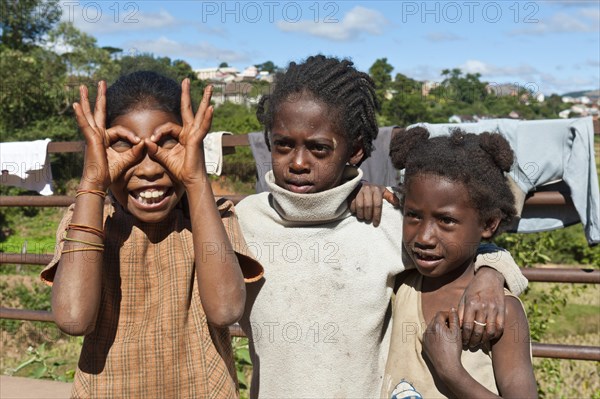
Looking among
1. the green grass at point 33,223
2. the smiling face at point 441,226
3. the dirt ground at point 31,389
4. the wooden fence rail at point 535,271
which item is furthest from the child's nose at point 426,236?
the green grass at point 33,223

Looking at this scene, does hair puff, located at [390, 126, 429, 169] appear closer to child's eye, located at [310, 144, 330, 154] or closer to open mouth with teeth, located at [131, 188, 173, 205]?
child's eye, located at [310, 144, 330, 154]

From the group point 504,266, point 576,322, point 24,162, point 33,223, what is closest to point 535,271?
point 504,266

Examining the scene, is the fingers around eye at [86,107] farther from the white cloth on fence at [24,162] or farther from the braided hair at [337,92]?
the white cloth on fence at [24,162]

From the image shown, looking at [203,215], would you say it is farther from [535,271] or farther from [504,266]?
[535,271]

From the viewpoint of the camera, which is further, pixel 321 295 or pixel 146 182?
pixel 321 295

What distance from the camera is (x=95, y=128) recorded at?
1735 mm

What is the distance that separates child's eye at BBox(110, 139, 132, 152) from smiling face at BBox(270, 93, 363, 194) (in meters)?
0.44

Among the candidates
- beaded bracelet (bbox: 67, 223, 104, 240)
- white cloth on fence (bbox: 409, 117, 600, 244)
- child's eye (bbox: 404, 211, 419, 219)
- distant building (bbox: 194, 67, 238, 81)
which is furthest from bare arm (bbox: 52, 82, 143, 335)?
distant building (bbox: 194, 67, 238, 81)

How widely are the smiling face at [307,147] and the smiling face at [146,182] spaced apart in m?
0.33

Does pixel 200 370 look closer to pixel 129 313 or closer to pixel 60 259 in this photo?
pixel 129 313

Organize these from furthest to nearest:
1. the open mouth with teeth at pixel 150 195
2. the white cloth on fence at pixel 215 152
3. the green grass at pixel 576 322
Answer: the green grass at pixel 576 322 < the white cloth on fence at pixel 215 152 < the open mouth with teeth at pixel 150 195

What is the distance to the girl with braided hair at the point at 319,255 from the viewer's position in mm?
1999

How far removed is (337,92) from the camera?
2064 mm

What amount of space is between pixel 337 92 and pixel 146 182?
645 millimetres
